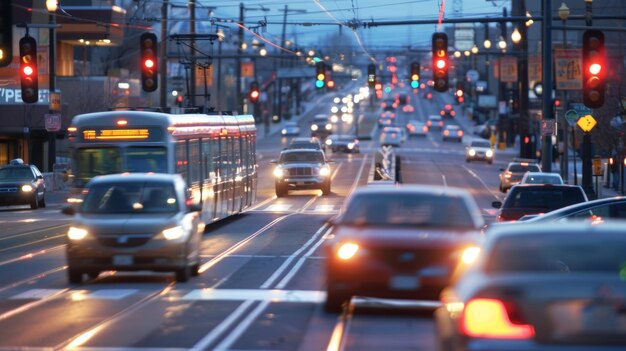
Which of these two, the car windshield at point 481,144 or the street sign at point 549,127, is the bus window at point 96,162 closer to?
the street sign at point 549,127

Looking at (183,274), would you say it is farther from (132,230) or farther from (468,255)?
(468,255)

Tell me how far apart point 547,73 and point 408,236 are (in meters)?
23.8

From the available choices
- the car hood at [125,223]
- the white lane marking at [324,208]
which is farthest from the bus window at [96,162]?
the white lane marking at [324,208]

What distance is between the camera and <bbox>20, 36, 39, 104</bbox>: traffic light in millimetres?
31562

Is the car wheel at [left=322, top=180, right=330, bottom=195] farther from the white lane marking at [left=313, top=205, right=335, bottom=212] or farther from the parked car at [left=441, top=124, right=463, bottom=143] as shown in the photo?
the parked car at [left=441, top=124, right=463, bottom=143]

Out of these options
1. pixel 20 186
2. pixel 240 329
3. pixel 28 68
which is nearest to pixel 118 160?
pixel 28 68

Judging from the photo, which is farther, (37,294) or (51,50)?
(51,50)

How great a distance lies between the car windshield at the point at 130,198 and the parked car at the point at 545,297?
36.5ft

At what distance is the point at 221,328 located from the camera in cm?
1383

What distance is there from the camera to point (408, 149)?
101 metres

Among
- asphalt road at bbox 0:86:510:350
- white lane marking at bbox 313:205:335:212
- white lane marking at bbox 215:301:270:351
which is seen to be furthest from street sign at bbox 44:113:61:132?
white lane marking at bbox 215:301:270:351

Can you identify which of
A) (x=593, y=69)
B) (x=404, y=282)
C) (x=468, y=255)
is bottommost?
(x=404, y=282)

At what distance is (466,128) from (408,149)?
47.8m

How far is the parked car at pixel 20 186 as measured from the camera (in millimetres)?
42594
